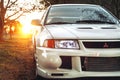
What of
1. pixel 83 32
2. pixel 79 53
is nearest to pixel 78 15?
pixel 83 32

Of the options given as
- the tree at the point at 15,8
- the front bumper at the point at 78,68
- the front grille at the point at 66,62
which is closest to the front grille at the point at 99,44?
the front bumper at the point at 78,68

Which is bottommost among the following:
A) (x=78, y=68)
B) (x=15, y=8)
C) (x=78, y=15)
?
(x=15, y=8)

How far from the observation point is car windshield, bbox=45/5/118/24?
7250mm

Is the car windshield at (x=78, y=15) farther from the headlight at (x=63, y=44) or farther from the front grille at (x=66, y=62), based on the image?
the front grille at (x=66, y=62)

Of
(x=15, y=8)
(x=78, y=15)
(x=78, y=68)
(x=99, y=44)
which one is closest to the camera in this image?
(x=78, y=68)

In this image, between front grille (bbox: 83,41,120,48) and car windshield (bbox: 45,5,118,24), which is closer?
front grille (bbox: 83,41,120,48)

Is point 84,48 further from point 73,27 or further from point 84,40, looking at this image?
point 73,27

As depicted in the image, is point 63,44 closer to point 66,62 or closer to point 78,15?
point 66,62

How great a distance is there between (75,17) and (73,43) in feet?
5.95

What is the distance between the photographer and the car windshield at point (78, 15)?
23.8 ft

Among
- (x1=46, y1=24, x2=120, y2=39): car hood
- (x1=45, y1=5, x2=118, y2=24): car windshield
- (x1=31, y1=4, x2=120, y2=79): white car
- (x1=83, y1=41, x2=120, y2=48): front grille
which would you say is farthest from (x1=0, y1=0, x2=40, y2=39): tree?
(x1=83, y1=41, x2=120, y2=48): front grille

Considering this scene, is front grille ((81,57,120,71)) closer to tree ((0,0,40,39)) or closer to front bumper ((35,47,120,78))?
front bumper ((35,47,120,78))

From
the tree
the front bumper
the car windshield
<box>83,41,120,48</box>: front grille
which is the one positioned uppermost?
the car windshield

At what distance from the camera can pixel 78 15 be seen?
7.53m
